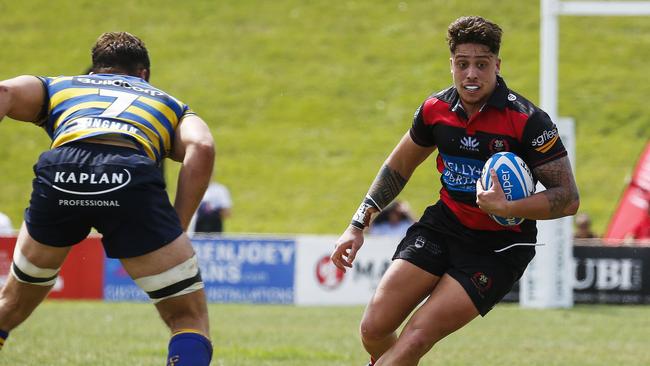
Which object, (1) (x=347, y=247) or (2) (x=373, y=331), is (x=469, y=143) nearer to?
(1) (x=347, y=247)

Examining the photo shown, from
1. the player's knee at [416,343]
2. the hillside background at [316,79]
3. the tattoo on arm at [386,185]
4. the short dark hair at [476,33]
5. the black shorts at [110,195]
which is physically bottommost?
the hillside background at [316,79]

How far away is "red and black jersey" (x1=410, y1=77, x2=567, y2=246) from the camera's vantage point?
5.45 metres

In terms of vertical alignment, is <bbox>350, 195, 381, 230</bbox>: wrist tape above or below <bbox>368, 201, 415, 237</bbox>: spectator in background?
above

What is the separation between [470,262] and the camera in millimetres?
5613

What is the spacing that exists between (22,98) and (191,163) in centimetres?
82

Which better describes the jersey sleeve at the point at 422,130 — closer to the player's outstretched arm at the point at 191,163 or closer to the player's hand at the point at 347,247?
the player's hand at the point at 347,247

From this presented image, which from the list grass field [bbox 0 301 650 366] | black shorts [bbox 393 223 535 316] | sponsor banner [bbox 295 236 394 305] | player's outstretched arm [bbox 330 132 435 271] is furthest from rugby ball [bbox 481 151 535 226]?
→ sponsor banner [bbox 295 236 394 305]

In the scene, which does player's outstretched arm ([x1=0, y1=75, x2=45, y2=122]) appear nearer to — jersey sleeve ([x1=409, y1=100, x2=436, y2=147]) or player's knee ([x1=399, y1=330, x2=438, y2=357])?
jersey sleeve ([x1=409, y1=100, x2=436, y2=147])

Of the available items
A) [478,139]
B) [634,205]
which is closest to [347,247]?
[478,139]

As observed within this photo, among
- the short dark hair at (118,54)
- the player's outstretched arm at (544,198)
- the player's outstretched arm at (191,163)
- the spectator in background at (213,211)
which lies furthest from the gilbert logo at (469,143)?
the spectator in background at (213,211)

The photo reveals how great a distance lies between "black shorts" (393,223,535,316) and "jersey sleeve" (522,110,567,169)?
0.51m

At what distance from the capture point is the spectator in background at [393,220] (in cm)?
1670

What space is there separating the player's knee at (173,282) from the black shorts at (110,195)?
12 cm

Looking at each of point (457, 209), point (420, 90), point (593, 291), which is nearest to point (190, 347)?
point (457, 209)
